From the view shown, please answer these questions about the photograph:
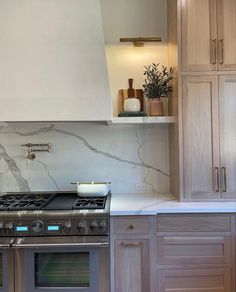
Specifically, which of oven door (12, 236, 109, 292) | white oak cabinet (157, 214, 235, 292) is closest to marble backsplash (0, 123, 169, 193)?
white oak cabinet (157, 214, 235, 292)

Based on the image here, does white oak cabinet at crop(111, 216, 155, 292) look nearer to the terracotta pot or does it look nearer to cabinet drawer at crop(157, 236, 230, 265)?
cabinet drawer at crop(157, 236, 230, 265)

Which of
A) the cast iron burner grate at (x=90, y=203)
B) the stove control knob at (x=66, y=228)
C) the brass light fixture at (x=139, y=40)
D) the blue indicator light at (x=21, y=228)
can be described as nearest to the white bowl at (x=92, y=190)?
the cast iron burner grate at (x=90, y=203)

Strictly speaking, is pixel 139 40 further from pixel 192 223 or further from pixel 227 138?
pixel 192 223

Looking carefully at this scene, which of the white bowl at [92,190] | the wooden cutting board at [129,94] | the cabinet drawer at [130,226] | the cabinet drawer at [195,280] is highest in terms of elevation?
the wooden cutting board at [129,94]

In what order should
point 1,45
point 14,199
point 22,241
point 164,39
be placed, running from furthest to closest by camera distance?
point 164,39 → point 14,199 → point 1,45 → point 22,241

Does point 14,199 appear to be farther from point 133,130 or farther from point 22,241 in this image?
point 133,130

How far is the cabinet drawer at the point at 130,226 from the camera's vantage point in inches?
80.0

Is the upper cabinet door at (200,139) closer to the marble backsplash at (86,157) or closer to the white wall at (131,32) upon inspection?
the marble backsplash at (86,157)

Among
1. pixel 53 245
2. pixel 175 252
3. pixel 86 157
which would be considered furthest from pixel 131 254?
pixel 86 157

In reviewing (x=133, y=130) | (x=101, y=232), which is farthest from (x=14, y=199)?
(x=133, y=130)

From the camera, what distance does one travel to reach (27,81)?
7.11 feet

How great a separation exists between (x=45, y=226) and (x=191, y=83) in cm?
149

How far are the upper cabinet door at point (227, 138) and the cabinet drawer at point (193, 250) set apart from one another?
391 mm

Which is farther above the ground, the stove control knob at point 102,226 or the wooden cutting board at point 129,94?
the wooden cutting board at point 129,94
